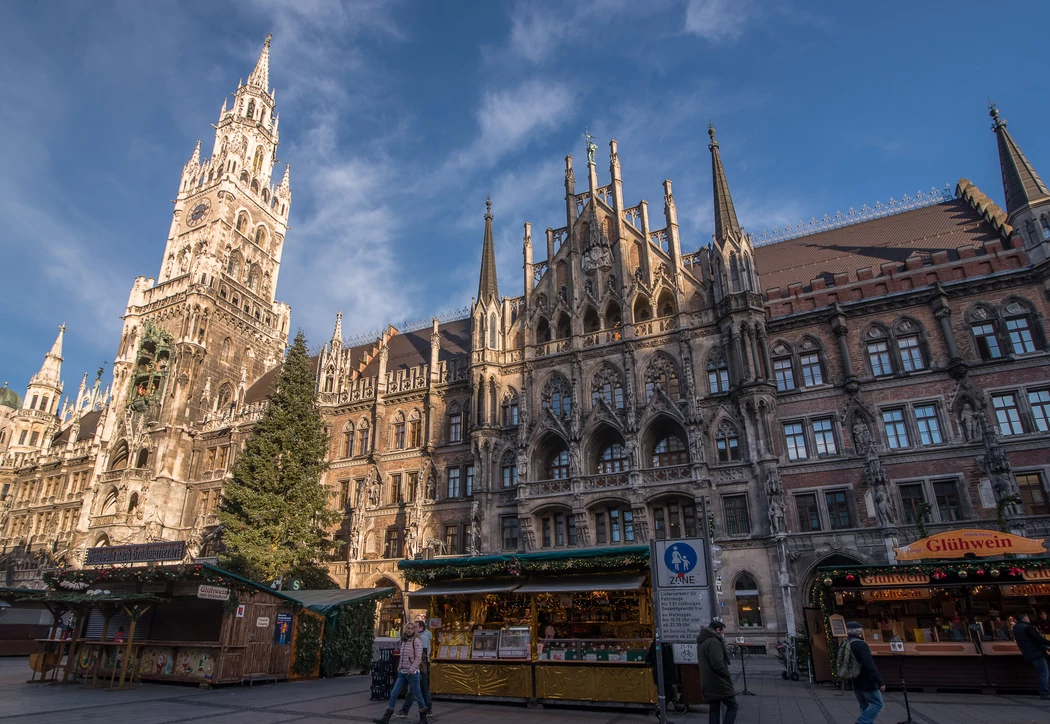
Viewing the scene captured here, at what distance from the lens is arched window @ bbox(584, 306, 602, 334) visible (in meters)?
33.7

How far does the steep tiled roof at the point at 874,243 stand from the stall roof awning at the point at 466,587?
21.8m

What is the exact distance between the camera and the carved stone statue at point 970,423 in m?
24.6

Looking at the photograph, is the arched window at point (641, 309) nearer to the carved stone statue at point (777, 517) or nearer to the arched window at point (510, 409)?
the arched window at point (510, 409)

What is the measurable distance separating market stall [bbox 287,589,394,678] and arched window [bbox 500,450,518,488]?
10278mm

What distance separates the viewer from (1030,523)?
22812mm

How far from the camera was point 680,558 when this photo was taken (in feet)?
34.6

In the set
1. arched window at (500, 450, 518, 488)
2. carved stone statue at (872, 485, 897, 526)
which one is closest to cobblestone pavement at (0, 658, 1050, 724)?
carved stone statue at (872, 485, 897, 526)

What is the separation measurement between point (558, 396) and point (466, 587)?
1702 centimetres

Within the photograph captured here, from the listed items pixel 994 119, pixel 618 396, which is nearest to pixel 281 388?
pixel 618 396

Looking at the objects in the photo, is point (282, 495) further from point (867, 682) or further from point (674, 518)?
point (867, 682)

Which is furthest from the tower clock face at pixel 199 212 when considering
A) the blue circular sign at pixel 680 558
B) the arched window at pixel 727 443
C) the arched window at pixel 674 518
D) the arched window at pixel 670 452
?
the blue circular sign at pixel 680 558

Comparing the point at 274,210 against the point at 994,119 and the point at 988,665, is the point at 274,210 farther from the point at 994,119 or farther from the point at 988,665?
Answer: the point at 988,665

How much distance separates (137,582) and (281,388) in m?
15.9

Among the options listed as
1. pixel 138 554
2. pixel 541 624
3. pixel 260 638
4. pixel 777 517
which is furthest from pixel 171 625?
pixel 777 517
